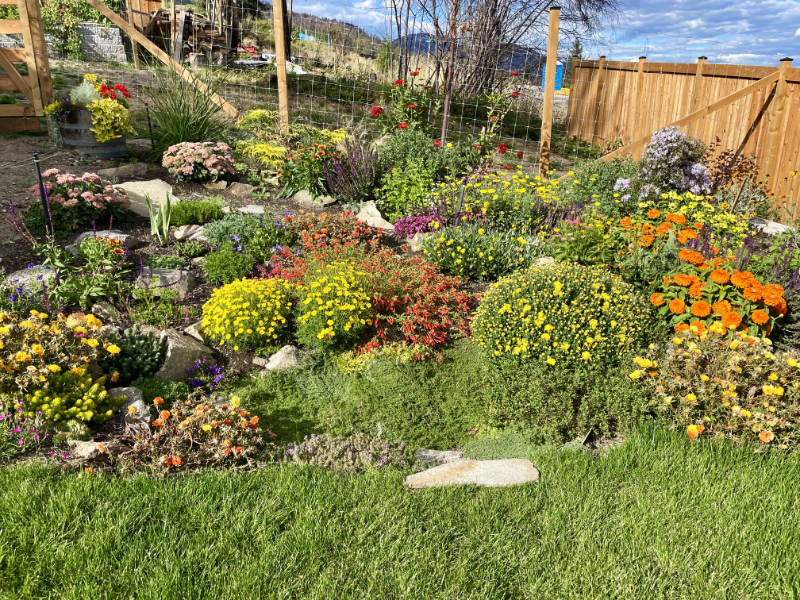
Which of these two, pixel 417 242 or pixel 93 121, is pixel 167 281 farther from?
pixel 93 121

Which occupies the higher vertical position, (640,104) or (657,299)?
(640,104)

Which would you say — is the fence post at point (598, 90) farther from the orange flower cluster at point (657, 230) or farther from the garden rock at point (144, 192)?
the garden rock at point (144, 192)

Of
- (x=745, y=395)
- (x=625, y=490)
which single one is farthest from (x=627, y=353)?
(x=625, y=490)

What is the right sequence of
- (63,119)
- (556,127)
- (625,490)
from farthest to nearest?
(556,127), (63,119), (625,490)

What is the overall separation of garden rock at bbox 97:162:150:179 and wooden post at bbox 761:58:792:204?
29.9 feet

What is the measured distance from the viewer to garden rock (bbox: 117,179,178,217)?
23.3 feet

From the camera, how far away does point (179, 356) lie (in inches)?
173

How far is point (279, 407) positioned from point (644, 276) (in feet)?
10.6

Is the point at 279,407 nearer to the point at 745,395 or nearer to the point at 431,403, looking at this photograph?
the point at 431,403

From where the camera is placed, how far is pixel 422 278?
17.9 ft

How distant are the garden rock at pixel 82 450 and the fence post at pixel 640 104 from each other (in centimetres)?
1244

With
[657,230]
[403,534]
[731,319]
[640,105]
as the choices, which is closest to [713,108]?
[640,105]

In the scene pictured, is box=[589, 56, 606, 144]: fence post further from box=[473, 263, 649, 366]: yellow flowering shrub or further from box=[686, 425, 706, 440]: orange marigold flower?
box=[686, 425, 706, 440]: orange marigold flower

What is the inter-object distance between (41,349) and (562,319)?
334 centimetres
